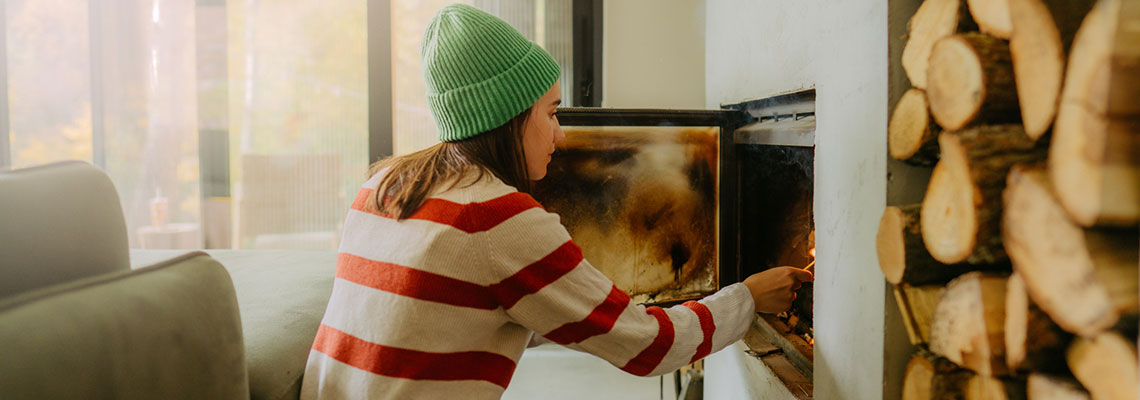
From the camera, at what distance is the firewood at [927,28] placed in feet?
2.34

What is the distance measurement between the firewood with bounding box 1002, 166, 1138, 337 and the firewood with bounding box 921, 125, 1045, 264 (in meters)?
0.03

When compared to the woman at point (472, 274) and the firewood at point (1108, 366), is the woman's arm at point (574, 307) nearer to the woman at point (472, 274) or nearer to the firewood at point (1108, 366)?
the woman at point (472, 274)

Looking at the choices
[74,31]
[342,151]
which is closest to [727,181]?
[342,151]

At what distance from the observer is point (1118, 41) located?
1.67 feet

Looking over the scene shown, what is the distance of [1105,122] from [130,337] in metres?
0.85

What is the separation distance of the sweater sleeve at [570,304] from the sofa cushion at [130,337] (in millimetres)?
331

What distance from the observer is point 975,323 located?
699 mm

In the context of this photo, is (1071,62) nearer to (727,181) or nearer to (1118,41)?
(1118,41)

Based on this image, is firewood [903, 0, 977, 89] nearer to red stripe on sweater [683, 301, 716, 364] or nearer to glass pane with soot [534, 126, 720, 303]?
red stripe on sweater [683, 301, 716, 364]

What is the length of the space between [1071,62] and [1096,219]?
0.45 ft

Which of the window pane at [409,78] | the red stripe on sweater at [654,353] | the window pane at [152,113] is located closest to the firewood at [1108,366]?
the red stripe on sweater at [654,353]

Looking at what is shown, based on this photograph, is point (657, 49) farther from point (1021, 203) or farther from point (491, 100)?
point (1021, 203)

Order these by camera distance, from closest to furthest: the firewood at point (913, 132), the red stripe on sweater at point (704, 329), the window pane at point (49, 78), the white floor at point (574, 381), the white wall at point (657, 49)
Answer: the firewood at point (913, 132)
the red stripe on sweater at point (704, 329)
the white floor at point (574, 381)
the white wall at point (657, 49)
the window pane at point (49, 78)

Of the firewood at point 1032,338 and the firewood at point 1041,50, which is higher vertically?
the firewood at point 1041,50
